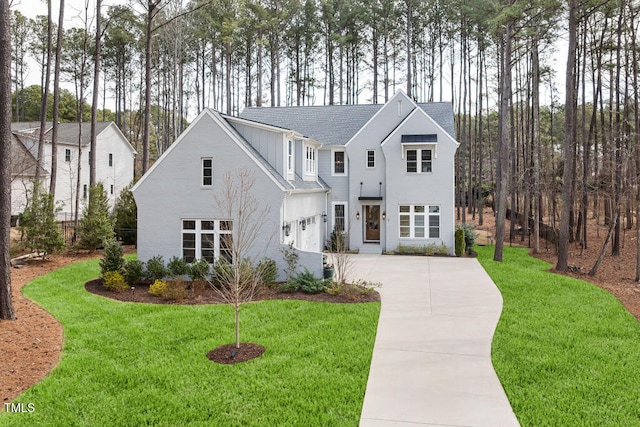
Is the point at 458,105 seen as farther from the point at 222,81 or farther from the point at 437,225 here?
the point at 222,81

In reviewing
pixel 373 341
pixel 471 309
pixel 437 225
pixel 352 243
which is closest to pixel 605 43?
pixel 437 225

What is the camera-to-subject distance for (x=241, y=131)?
15133mm

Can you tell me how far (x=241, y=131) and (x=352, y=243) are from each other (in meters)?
8.58

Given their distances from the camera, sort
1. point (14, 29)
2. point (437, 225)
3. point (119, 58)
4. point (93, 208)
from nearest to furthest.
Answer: point (93, 208), point (437, 225), point (14, 29), point (119, 58)

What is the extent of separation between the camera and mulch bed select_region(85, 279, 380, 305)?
36.5 ft

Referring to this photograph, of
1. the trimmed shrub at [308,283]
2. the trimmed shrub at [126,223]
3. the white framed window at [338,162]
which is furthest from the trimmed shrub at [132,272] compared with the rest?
the white framed window at [338,162]

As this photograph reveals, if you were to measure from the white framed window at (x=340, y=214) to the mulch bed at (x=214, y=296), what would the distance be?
9069 mm

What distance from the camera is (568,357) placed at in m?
7.19

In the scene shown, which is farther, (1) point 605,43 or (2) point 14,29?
(2) point 14,29

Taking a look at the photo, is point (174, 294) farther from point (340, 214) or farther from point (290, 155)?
point (340, 214)

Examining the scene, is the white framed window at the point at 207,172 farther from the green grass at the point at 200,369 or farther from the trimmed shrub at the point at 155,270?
the green grass at the point at 200,369

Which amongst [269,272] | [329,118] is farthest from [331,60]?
[269,272]

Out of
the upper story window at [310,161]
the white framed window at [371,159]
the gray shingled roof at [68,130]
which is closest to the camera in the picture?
the upper story window at [310,161]

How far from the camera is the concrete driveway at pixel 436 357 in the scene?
17.9ft
